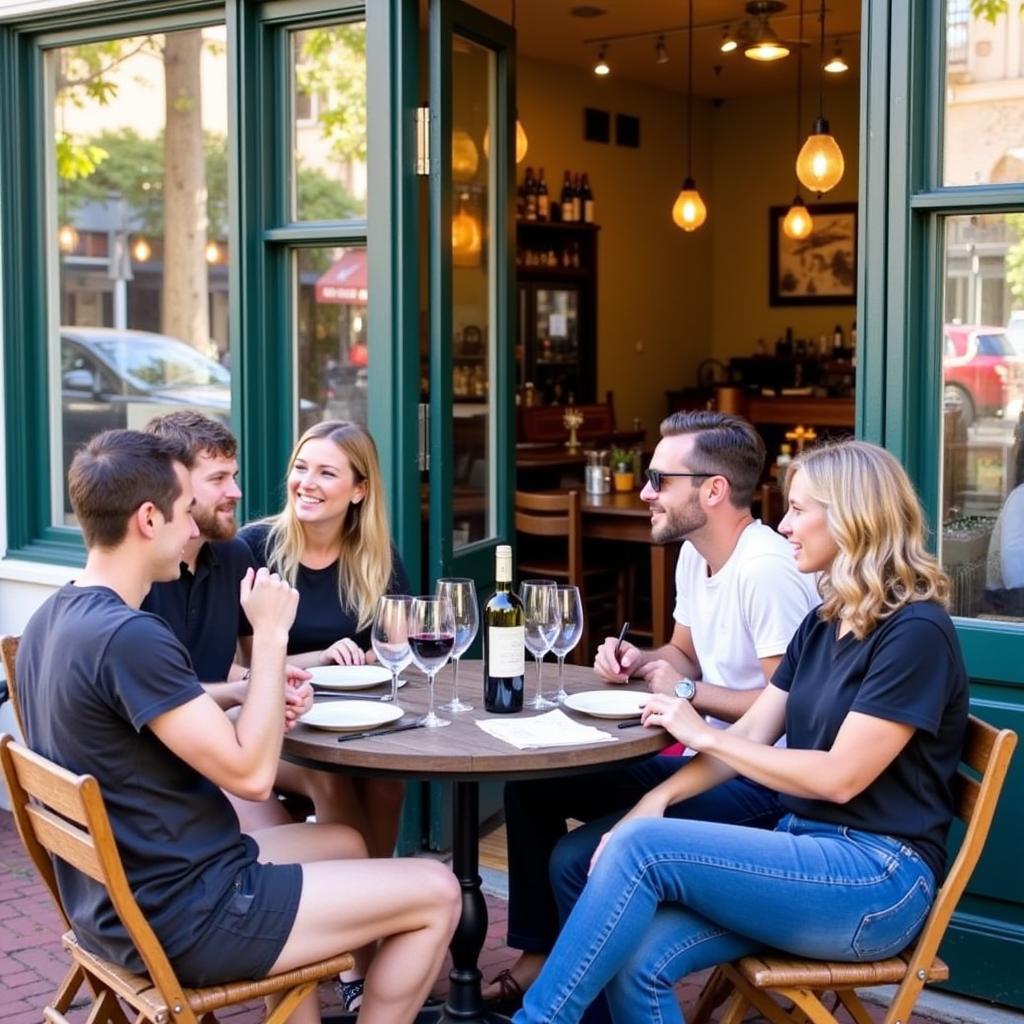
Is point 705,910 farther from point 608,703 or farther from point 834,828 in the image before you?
point 608,703

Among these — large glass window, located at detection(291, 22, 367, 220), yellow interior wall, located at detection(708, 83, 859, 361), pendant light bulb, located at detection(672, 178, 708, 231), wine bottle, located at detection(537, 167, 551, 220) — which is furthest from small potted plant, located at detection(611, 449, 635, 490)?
yellow interior wall, located at detection(708, 83, 859, 361)

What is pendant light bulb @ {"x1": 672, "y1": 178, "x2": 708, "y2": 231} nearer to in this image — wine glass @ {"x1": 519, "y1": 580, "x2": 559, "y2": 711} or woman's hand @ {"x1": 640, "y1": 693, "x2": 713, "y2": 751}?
wine glass @ {"x1": 519, "y1": 580, "x2": 559, "y2": 711}

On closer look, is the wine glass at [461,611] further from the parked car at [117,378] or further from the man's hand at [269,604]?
the parked car at [117,378]

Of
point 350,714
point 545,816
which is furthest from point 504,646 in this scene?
point 545,816

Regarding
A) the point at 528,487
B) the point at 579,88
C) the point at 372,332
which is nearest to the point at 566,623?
the point at 372,332

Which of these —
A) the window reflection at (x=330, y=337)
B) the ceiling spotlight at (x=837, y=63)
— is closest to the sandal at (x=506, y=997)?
the window reflection at (x=330, y=337)

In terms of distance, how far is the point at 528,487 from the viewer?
8.39 metres

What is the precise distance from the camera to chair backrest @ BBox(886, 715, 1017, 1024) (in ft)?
8.50

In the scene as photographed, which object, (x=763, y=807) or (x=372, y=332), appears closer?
(x=763, y=807)

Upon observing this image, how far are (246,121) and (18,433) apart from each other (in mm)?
1608

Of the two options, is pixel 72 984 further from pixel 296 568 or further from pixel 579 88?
pixel 579 88

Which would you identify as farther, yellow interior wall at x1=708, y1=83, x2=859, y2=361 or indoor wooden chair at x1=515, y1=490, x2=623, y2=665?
yellow interior wall at x1=708, y1=83, x2=859, y2=361

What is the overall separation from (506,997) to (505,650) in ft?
3.13

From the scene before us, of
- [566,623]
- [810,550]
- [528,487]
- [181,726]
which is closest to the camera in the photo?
[181,726]
